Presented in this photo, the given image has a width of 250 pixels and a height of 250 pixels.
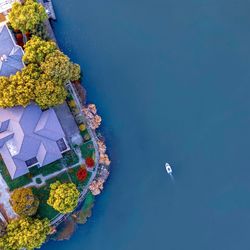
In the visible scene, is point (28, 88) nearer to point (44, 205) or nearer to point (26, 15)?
point (26, 15)

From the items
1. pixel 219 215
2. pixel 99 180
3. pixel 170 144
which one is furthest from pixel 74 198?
pixel 219 215

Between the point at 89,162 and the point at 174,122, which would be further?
the point at 174,122

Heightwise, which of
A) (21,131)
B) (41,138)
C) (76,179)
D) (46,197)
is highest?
(21,131)

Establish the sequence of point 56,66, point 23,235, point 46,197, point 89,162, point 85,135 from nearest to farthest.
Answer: point 56,66
point 23,235
point 46,197
point 89,162
point 85,135

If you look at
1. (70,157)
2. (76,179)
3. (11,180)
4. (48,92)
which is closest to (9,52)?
(48,92)

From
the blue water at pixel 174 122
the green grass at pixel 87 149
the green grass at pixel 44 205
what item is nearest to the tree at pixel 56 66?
the blue water at pixel 174 122

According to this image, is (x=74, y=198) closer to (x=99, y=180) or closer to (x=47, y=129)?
(x=99, y=180)

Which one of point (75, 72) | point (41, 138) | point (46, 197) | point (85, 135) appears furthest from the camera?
point (85, 135)
